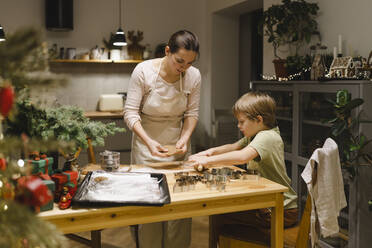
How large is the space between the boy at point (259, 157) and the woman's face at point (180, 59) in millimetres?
373

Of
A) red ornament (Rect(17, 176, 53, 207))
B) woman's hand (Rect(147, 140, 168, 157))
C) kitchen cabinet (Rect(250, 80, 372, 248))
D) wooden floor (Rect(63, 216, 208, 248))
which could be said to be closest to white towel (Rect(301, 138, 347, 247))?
woman's hand (Rect(147, 140, 168, 157))

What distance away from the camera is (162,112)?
95.0 inches

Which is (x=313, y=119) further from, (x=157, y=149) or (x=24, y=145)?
(x=24, y=145)

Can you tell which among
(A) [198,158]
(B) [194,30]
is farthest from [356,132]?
(B) [194,30]

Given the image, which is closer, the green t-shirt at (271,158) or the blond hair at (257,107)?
the green t-shirt at (271,158)

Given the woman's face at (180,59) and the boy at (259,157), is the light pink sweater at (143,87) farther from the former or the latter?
the boy at (259,157)

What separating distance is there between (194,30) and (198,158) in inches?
174

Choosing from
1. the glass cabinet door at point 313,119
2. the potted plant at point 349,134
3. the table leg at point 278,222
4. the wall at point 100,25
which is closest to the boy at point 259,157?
the table leg at point 278,222

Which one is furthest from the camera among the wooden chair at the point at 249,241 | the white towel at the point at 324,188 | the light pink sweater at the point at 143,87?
the light pink sweater at the point at 143,87

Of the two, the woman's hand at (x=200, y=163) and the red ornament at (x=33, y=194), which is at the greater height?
the red ornament at (x=33, y=194)

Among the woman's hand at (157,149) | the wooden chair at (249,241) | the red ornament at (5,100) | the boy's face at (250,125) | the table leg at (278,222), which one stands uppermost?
the red ornament at (5,100)

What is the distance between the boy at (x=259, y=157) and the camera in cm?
194

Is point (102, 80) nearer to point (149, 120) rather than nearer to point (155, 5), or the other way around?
point (155, 5)

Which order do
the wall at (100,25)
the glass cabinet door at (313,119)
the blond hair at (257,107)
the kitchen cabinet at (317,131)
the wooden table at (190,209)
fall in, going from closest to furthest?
the wooden table at (190,209) → the blond hair at (257,107) → the kitchen cabinet at (317,131) → the glass cabinet door at (313,119) → the wall at (100,25)
